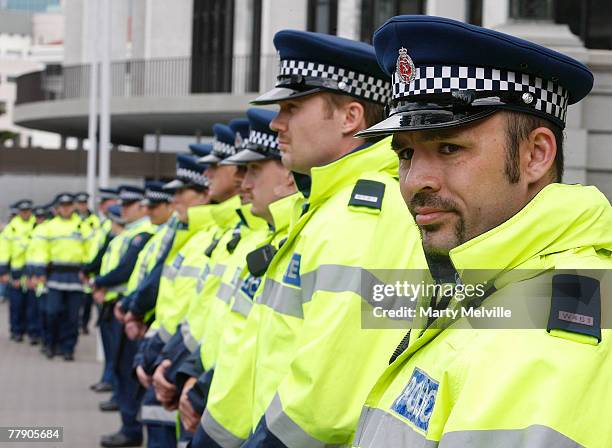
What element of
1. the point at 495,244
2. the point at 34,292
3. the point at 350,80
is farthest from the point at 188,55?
the point at 495,244

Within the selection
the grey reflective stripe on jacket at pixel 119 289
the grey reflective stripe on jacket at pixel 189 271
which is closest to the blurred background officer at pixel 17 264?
the grey reflective stripe on jacket at pixel 119 289

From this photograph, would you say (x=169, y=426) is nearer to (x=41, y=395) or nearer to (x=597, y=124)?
(x=597, y=124)

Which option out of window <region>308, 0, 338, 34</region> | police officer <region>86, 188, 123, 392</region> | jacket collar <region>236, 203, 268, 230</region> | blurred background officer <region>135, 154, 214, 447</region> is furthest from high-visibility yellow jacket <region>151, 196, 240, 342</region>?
window <region>308, 0, 338, 34</region>

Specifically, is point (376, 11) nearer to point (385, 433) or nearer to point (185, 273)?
point (185, 273)

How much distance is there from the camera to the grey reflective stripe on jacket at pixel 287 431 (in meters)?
3.35

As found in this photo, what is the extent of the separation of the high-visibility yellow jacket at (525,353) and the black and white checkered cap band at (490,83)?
0.21 meters

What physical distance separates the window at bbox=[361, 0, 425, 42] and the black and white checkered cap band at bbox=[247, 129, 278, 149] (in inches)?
721

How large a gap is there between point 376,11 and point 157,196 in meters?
13.3

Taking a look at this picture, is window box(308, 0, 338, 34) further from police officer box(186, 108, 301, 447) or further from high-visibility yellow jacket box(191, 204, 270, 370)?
police officer box(186, 108, 301, 447)

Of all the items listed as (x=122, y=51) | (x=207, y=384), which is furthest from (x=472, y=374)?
(x=122, y=51)

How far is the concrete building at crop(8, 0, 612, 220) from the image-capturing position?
955 inches

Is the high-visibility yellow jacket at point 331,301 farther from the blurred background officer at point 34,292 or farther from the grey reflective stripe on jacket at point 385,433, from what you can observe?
the blurred background officer at point 34,292

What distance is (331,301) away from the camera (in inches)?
136

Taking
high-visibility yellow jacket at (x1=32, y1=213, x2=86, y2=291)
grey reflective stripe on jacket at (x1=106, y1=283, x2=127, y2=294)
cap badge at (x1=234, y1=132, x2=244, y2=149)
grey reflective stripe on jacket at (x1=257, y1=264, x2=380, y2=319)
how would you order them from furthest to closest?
high-visibility yellow jacket at (x1=32, y1=213, x2=86, y2=291), grey reflective stripe on jacket at (x1=106, y1=283, x2=127, y2=294), cap badge at (x1=234, y1=132, x2=244, y2=149), grey reflective stripe on jacket at (x1=257, y1=264, x2=380, y2=319)
